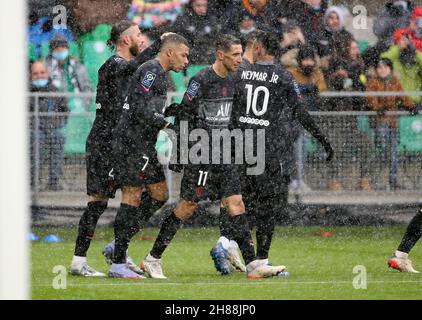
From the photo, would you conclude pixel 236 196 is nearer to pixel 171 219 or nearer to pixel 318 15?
pixel 171 219

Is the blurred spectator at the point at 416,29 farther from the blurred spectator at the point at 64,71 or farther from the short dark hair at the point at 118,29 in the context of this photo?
the short dark hair at the point at 118,29

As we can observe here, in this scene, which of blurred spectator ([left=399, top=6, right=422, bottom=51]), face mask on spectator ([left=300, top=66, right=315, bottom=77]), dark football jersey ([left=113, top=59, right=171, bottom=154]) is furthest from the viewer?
blurred spectator ([left=399, top=6, right=422, bottom=51])

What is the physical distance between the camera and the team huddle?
8.65m

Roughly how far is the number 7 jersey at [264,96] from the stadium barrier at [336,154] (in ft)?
11.1

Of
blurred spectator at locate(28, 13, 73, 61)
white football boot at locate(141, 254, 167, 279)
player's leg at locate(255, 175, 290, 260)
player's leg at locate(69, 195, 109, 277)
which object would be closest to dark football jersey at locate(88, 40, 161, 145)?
player's leg at locate(69, 195, 109, 277)

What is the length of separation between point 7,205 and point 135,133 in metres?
5.40

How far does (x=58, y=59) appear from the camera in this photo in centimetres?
1309

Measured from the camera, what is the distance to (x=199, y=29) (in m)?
13.5

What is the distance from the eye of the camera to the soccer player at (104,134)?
Answer: 29.2 ft

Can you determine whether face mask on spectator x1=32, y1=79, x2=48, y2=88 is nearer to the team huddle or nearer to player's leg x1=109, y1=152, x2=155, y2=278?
the team huddle

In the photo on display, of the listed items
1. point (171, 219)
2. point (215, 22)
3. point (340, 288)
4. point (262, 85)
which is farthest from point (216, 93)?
point (215, 22)

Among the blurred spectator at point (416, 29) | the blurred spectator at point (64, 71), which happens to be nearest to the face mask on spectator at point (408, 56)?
the blurred spectator at point (416, 29)

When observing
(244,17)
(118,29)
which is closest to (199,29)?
(244,17)

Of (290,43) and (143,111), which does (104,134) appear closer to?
(143,111)
